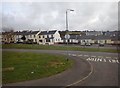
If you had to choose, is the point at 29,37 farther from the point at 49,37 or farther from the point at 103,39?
Answer: the point at 103,39

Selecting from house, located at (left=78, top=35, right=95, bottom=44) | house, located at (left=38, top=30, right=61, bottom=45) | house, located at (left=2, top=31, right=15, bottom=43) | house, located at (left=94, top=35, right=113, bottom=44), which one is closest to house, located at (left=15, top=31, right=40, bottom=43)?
house, located at (left=38, top=30, right=61, bottom=45)

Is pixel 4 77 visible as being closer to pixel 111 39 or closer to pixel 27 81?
pixel 27 81

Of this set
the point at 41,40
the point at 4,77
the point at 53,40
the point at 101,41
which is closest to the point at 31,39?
the point at 41,40

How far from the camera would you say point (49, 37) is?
119250 millimetres

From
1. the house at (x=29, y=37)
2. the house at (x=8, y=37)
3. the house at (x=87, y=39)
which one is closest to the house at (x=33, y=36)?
the house at (x=29, y=37)

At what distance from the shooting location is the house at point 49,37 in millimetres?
116800

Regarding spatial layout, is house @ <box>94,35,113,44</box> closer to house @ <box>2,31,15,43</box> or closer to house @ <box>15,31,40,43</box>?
house @ <box>15,31,40,43</box>

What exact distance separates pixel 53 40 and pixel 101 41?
25.0 meters

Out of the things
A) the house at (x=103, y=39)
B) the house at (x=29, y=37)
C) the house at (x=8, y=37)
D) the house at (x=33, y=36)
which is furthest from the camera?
the house at (x=8, y=37)

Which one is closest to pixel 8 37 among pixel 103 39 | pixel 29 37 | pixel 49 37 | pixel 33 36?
pixel 29 37

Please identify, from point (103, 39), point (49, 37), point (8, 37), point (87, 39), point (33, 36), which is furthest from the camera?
point (8, 37)

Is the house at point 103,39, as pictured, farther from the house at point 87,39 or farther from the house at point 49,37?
the house at point 49,37

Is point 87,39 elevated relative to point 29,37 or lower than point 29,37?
lower

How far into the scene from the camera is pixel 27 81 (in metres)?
19.0
